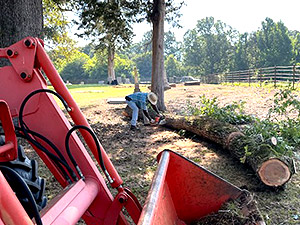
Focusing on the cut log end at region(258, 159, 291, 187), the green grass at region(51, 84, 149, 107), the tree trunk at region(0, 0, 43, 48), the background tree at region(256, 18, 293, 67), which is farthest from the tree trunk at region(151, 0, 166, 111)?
the background tree at region(256, 18, 293, 67)

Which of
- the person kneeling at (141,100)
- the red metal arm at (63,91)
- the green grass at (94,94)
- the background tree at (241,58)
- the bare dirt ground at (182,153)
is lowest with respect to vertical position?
the bare dirt ground at (182,153)

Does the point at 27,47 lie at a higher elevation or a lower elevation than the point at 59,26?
lower

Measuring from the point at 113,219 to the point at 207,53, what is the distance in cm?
7403

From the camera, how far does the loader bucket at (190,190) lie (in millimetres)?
2539

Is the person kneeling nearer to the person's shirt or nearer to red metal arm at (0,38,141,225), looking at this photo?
the person's shirt

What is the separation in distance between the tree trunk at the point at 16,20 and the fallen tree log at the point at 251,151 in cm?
387

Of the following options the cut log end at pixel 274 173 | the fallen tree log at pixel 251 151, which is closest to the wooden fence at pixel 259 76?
the fallen tree log at pixel 251 151

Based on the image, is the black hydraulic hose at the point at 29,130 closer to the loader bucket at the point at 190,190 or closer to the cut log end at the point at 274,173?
the loader bucket at the point at 190,190

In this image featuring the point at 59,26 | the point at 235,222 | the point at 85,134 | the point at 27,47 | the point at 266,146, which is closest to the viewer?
the point at 27,47

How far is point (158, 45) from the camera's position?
11938mm

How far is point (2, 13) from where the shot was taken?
17.6 feet

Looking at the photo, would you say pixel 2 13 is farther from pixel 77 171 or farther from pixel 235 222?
pixel 235 222

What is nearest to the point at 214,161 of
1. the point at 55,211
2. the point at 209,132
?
the point at 209,132

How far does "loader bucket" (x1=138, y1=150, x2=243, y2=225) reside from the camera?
254cm
